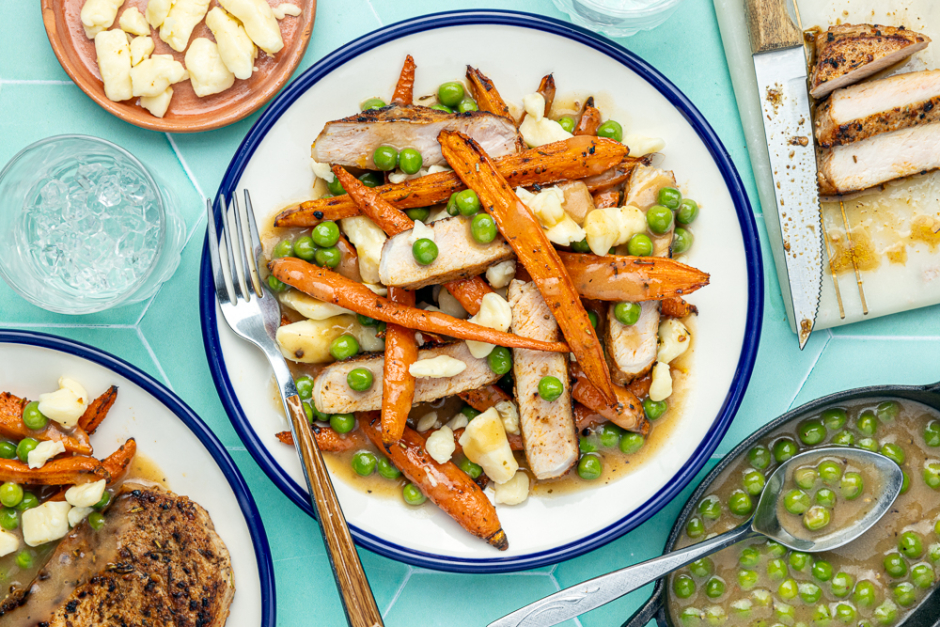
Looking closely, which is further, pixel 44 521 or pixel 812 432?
pixel 812 432

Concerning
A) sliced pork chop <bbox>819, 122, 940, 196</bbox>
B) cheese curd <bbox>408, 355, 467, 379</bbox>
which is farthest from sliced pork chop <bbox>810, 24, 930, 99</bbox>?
cheese curd <bbox>408, 355, 467, 379</bbox>

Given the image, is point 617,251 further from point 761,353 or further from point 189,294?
point 189,294

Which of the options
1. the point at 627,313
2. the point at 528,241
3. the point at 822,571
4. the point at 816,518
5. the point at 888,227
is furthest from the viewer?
the point at 888,227

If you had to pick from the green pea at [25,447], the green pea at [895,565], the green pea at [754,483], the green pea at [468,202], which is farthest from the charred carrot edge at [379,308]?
the green pea at [895,565]

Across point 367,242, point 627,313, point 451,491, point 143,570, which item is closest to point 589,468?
point 451,491

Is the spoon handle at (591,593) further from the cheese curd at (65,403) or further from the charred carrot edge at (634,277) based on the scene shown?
the cheese curd at (65,403)

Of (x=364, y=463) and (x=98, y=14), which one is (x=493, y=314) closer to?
(x=364, y=463)
